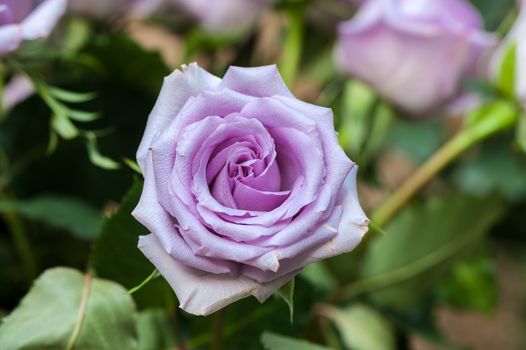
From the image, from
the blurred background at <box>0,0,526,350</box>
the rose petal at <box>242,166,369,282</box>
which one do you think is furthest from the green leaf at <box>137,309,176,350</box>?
the rose petal at <box>242,166,369,282</box>

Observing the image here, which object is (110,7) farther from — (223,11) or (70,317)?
(70,317)

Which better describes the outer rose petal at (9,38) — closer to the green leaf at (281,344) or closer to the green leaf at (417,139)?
the green leaf at (281,344)

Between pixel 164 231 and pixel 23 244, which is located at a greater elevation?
pixel 164 231

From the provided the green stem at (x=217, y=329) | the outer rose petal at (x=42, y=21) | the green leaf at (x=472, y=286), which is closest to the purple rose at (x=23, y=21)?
the outer rose petal at (x=42, y=21)

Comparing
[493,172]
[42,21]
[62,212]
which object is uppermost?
[42,21]

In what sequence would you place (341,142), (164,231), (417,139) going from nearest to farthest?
1. (164,231)
2. (341,142)
3. (417,139)

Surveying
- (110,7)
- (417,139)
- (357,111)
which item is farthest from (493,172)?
(110,7)

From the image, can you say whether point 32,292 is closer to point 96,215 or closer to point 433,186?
point 96,215

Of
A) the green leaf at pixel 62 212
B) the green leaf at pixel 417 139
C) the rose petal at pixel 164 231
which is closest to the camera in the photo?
the rose petal at pixel 164 231
